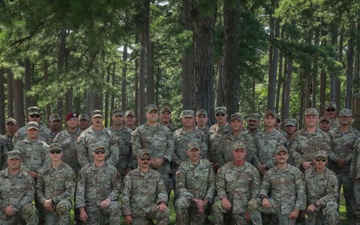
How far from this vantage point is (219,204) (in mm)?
7270

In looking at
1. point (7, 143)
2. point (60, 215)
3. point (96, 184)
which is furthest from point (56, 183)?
point (7, 143)

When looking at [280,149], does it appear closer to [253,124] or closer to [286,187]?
[286,187]

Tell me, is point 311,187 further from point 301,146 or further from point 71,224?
point 71,224

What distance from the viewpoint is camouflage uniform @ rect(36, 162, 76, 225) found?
23.6ft

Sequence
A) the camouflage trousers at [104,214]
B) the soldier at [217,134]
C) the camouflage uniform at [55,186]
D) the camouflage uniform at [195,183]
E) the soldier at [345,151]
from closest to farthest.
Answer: the camouflage trousers at [104,214]
the camouflage uniform at [55,186]
the camouflage uniform at [195,183]
the soldier at [217,134]
the soldier at [345,151]

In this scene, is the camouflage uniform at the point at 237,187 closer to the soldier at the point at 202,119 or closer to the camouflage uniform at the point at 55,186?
the soldier at the point at 202,119

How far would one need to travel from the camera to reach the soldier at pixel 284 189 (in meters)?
7.23

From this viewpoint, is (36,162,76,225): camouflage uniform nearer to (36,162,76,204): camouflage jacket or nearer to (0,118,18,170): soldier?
(36,162,76,204): camouflage jacket

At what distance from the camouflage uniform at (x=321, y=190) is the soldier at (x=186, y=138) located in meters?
1.75

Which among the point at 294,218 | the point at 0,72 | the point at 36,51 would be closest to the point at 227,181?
the point at 294,218

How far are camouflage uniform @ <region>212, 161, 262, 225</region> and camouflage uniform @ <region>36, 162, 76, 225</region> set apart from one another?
216 centimetres

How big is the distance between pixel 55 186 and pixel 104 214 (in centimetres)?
83

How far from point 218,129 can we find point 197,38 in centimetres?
244

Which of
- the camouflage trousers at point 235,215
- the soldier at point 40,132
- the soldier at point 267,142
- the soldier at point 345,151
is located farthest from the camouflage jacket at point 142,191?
the soldier at point 345,151
